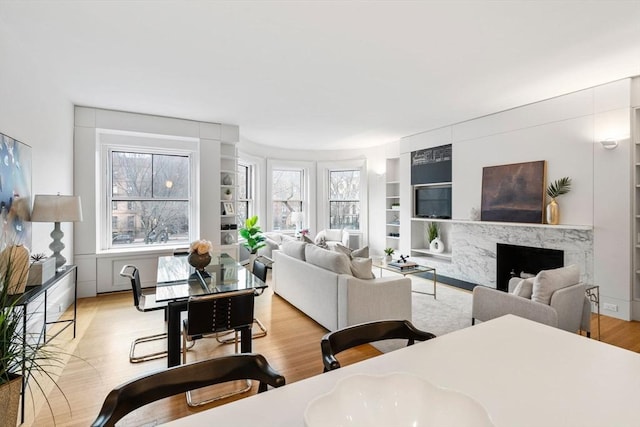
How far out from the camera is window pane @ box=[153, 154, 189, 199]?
5137mm

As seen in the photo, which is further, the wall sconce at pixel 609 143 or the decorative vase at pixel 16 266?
the wall sconce at pixel 609 143

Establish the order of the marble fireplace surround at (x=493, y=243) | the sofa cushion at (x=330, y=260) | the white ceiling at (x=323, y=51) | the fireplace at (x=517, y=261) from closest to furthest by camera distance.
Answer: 1. the white ceiling at (x=323, y=51)
2. the sofa cushion at (x=330, y=260)
3. the marble fireplace surround at (x=493, y=243)
4. the fireplace at (x=517, y=261)

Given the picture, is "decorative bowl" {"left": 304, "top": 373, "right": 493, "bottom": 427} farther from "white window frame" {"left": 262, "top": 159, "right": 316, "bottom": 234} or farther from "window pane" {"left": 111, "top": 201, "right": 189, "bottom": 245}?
"white window frame" {"left": 262, "top": 159, "right": 316, "bottom": 234}

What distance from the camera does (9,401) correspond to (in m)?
1.48

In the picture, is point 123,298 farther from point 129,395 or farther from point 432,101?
point 432,101

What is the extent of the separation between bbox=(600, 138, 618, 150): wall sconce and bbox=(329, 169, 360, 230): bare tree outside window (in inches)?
187

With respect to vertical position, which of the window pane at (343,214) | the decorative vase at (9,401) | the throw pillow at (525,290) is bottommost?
the decorative vase at (9,401)

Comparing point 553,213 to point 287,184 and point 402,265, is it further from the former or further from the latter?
point 287,184

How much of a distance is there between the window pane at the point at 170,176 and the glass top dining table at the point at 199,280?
2.12 m

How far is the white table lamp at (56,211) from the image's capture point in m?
2.84

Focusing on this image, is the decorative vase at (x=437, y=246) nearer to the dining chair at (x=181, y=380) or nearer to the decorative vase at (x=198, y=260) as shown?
the decorative vase at (x=198, y=260)

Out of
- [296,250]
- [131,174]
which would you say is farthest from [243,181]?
[296,250]

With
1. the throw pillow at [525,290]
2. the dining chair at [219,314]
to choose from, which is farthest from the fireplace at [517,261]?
the dining chair at [219,314]

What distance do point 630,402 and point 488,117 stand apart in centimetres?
487
